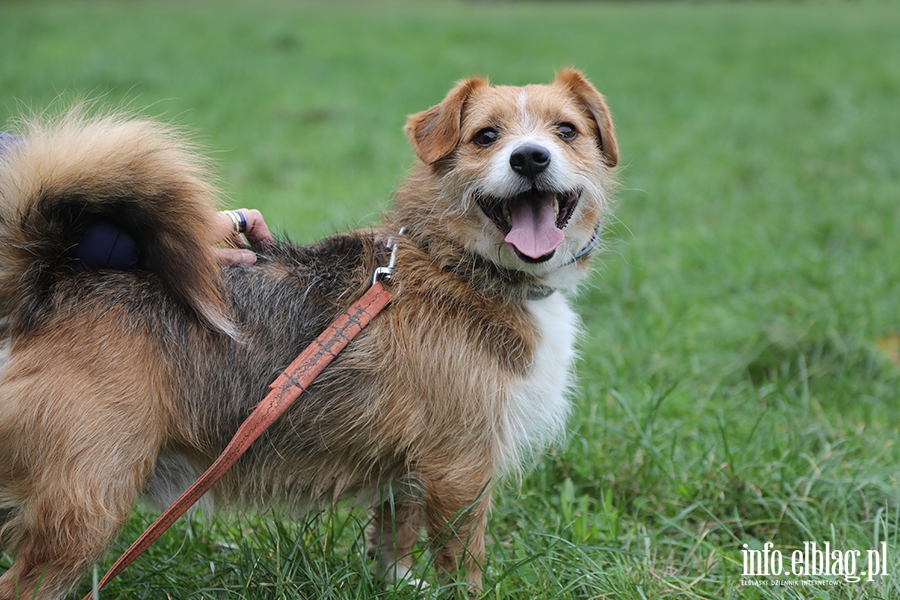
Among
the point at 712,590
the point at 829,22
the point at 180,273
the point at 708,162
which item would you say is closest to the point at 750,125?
the point at 708,162

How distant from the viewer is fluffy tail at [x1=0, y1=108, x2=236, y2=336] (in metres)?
2.27

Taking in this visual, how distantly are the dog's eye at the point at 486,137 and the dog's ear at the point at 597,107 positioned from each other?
0.42 m

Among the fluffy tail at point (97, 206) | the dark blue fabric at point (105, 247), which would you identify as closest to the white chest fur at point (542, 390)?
the fluffy tail at point (97, 206)

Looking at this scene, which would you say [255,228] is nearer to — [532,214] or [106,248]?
[106,248]

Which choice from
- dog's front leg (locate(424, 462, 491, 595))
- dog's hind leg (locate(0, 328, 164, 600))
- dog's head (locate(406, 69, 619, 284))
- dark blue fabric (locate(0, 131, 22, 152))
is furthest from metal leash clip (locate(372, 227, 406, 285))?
dark blue fabric (locate(0, 131, 22, 152))

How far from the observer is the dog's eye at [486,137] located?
9.04 feet

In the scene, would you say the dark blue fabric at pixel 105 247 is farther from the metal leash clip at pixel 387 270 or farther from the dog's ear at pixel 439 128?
the dog's ear at pixel 439 128

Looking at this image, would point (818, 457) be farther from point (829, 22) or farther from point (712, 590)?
point (829, 22)

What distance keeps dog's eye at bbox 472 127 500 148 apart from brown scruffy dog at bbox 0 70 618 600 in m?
0.01

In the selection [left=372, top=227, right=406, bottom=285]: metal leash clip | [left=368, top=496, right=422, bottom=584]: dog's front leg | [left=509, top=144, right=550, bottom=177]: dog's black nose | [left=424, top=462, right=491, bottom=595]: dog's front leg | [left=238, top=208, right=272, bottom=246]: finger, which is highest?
[left=509, top=144, right=550, bottom=177]: dog's black nose

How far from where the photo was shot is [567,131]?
2.83m

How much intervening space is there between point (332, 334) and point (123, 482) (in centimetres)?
74

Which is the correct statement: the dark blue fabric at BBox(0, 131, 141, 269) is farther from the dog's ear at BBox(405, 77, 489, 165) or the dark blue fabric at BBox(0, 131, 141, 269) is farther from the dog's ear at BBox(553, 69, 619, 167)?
the dog's ear at BBox(553, 69, 619, 167)

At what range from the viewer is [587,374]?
13.5ft
